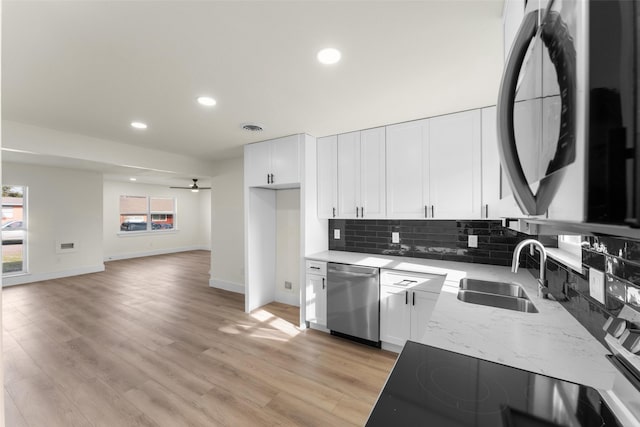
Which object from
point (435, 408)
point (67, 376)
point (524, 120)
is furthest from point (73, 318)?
point (524, 120)

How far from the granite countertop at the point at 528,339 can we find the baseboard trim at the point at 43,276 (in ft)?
24.6

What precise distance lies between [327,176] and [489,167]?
1.76 metres

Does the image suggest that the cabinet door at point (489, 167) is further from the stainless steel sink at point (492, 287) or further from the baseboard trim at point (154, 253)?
the baseboard trim at point (154, 253)

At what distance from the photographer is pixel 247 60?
5.91 ft

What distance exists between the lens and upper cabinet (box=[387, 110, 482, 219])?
Result: 2572mm

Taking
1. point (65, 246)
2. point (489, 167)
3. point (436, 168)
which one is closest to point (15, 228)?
point (65, 246)

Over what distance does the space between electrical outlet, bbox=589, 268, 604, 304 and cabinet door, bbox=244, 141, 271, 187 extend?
10.5 ft

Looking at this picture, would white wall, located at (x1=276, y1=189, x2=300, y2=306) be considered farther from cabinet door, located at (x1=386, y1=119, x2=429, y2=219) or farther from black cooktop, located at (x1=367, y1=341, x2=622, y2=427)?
black cooktop, located at (x1=367, y1=341, x2=622, y2=427)

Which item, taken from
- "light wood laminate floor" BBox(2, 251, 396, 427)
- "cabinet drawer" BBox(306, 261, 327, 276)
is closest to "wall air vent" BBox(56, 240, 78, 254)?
"light wood laminate floor" BBox(2, 251, 396, 427)

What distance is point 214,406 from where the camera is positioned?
2039 mm

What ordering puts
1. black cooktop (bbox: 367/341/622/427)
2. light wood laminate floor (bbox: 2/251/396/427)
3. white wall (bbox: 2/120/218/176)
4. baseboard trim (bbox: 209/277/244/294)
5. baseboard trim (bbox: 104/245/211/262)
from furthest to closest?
baseboard trim (bbox: 104/245/211/262) < baseboard trim (bbox: 209/277/244/294) < white wall (bbox: 2/120/218/176) < light wood laminate floor (bbox: 2/251/396/427) < black cooktop (bbox: 367/341/622/427)

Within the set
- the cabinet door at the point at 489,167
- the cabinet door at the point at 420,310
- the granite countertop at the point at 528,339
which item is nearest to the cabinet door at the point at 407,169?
the cabinet door at the point at 489,167

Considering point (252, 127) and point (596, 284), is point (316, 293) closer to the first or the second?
point (252, 127)

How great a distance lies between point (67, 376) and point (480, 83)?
4.27m
